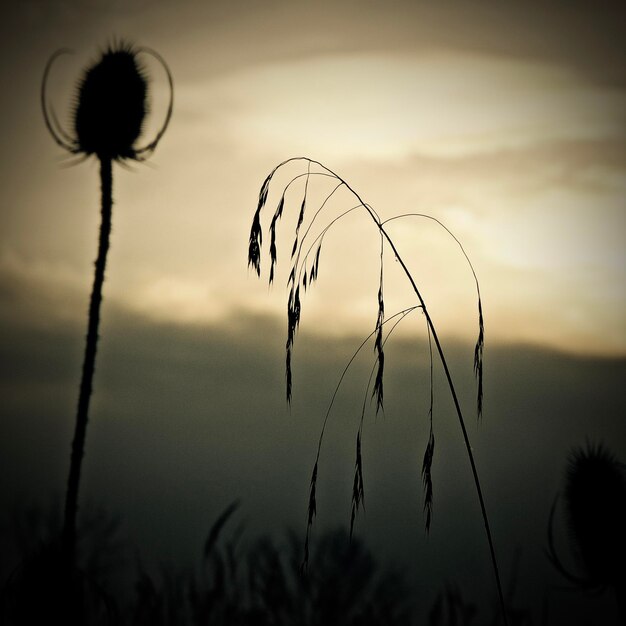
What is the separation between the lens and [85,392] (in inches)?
122

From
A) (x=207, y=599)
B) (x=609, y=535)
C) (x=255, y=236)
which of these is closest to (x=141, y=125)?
(x=255, y=236)

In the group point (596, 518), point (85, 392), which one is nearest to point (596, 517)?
point (596, 518)

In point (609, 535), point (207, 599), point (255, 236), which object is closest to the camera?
point (255, 236)

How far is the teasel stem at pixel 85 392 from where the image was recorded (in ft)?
9.77

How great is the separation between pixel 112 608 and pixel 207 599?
0.66 m

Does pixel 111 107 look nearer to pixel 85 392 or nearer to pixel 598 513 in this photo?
pixel 85 392

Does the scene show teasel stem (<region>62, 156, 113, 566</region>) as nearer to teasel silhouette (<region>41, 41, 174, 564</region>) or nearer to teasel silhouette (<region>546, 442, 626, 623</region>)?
teasel silhouette (<region>41, 41, 174, 564</region>)

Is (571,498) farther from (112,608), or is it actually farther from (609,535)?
(112,608)

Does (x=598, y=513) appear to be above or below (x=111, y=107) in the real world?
below

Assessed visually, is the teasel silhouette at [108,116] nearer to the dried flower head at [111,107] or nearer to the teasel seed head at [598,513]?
the dried flower head at [111,107]

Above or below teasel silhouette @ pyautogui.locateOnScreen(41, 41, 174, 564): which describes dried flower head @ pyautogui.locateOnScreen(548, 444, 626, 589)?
below

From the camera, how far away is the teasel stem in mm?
2977

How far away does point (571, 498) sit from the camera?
123 inches

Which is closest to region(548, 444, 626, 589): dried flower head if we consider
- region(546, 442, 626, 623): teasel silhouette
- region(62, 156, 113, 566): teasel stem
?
region(546, 442, 626, 623): teasel silhouette
